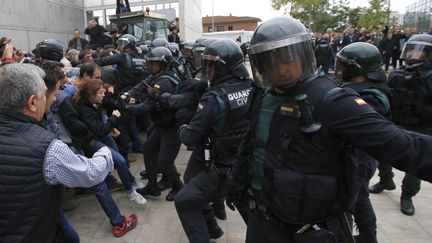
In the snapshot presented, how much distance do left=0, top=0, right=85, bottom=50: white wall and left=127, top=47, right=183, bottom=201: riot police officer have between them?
10674 millimetres

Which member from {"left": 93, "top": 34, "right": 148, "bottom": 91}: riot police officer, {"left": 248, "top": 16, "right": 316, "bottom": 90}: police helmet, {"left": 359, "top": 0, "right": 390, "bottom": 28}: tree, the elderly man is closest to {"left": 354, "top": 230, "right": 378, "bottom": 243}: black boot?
{"left": 248, "top": 16, "right": 316, "bottom": 90}: police helmet

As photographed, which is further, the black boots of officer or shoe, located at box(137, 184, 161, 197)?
shoe, located at box(137, 184, 161, 197)

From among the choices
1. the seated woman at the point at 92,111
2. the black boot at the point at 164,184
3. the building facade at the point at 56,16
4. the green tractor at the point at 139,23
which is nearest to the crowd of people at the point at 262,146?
the seated woman at the point at 92,111

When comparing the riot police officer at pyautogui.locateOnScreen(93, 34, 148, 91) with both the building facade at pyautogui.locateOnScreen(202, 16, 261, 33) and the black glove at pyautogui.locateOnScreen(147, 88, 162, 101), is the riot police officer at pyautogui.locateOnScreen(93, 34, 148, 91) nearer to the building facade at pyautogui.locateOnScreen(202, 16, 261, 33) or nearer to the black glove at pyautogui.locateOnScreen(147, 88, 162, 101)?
the black glove at pyautogui.locateOnScreen(147, 88, 162, 101)

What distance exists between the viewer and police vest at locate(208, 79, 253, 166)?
114 inches

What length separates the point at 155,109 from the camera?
419 cm

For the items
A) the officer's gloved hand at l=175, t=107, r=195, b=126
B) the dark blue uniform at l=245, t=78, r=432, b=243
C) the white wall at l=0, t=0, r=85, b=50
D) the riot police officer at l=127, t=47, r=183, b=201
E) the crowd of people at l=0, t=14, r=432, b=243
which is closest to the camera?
the dark blue uniform at l=245, t=78, r=432, b=243

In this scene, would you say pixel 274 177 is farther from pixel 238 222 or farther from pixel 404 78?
pixel 404 78

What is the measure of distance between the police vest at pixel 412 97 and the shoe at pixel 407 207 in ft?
3.09

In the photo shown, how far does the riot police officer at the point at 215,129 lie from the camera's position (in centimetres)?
291

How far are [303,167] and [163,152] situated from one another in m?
2.76

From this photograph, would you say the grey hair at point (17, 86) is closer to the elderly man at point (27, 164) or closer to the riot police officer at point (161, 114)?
the elderly man at point (27, 164)

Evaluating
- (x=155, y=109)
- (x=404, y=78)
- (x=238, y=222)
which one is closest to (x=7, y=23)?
(x=155, y=109)

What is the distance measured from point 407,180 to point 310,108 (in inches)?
131
